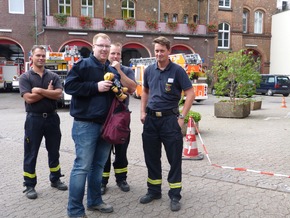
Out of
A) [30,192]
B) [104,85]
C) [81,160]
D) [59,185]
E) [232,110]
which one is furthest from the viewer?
[232,110]

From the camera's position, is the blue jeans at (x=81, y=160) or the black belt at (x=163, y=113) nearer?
the blue jeans at (x=81, y=160)

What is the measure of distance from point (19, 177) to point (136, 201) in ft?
7.10

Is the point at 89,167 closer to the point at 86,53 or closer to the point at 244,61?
the point at 244,61

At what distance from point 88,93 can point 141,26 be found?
27947 mm

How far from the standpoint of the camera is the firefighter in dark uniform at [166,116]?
4.13 m

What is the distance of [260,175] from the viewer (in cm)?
523

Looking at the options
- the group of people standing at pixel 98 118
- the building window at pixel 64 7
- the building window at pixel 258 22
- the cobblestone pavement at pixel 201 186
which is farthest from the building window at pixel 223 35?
the group of people standing at pixel 98 118

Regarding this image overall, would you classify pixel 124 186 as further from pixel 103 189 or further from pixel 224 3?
Answer: pixel 224 3

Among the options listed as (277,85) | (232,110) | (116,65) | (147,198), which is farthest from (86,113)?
(277,85)

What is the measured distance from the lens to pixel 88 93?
355 cm

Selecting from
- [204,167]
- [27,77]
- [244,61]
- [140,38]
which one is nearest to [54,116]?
[27,77]

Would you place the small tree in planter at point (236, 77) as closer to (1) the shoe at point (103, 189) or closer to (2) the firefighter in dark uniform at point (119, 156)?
(2) the firefighter in dark uniform at point (119, 156)

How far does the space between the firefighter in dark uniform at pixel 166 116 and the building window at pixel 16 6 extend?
90.5ft

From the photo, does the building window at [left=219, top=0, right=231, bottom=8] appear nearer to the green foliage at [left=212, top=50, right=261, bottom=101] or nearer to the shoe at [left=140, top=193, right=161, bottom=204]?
the green foliage at [left=212, top=50, right=261, bottom=101]
